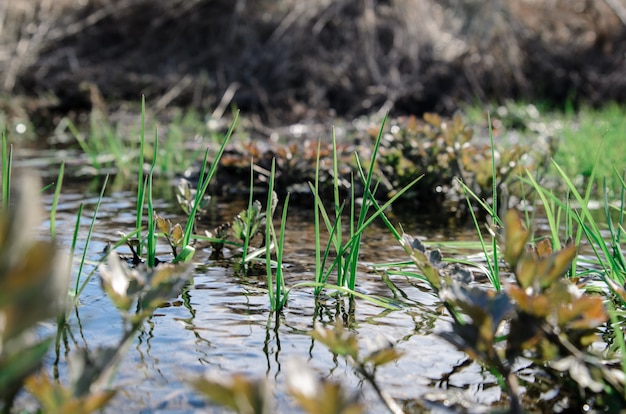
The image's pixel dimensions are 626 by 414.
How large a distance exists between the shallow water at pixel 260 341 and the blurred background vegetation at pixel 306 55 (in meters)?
5.23

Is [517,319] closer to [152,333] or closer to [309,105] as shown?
[152,333]

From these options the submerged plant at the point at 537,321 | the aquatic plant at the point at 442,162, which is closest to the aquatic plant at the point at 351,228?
the submerged plant at the point at 537,321

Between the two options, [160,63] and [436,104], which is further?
[160,63]

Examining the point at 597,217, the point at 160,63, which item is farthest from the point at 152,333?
the point at 160,63

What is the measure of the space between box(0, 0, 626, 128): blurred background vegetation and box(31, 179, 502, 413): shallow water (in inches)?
206

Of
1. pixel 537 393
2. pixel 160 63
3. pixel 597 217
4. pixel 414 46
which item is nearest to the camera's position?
pixel 537 393

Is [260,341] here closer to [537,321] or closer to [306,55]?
[537,321]

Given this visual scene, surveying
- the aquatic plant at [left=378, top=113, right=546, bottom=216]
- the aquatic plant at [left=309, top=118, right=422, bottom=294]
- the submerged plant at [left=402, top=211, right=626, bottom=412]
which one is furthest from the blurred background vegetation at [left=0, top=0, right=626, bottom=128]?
the submerged plant at [left=402, top=211, right=626, bottom=412]

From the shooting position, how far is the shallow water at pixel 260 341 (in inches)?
43.0

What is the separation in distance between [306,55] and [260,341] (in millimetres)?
7190

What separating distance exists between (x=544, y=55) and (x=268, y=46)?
3.38 metres

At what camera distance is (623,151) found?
3471mm

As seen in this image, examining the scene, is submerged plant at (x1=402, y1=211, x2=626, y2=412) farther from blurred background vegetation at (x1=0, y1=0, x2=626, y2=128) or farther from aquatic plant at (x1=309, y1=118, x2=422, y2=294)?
blurred background vegetation at (x1=0, y1=0, x2=626, y2=128)

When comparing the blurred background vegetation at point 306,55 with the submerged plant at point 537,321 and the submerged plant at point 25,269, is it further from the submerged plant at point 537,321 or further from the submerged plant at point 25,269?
the submerged plant at point 25,269
